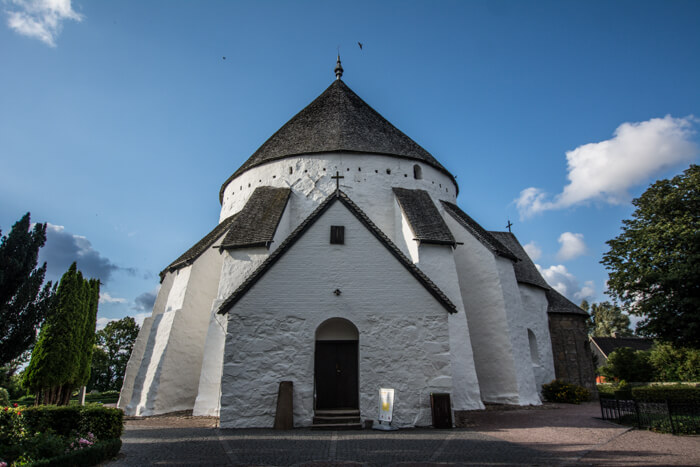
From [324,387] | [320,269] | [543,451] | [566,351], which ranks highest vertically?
[320,269]

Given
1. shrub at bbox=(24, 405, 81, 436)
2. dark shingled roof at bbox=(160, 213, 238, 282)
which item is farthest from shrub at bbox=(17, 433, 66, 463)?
dark shingled roof at bbox=(160, 213, 238, 282)

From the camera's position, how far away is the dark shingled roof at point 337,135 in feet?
60.3

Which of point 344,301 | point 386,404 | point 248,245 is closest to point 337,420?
point 386,404

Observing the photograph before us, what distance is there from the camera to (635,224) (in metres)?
20.7

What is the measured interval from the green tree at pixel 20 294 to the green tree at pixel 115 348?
2918 cm

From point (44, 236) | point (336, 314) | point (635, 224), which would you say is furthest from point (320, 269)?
point (635, 224)

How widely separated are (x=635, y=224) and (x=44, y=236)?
82.7 ft

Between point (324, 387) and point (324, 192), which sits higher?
point (324, 192)

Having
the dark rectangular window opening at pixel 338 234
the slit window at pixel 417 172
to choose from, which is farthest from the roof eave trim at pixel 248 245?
the slit window at pixel 417 172

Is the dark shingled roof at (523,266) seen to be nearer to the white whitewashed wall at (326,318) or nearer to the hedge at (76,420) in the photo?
the white whitewashed wall at (326,318)

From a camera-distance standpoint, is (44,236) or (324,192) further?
(324,192)

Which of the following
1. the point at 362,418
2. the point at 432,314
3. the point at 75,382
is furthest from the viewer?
the point at 75,382

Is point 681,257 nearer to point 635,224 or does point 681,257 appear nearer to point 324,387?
point 635,224

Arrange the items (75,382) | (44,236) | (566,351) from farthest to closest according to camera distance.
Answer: (566,351), (44,236), (75,382)
